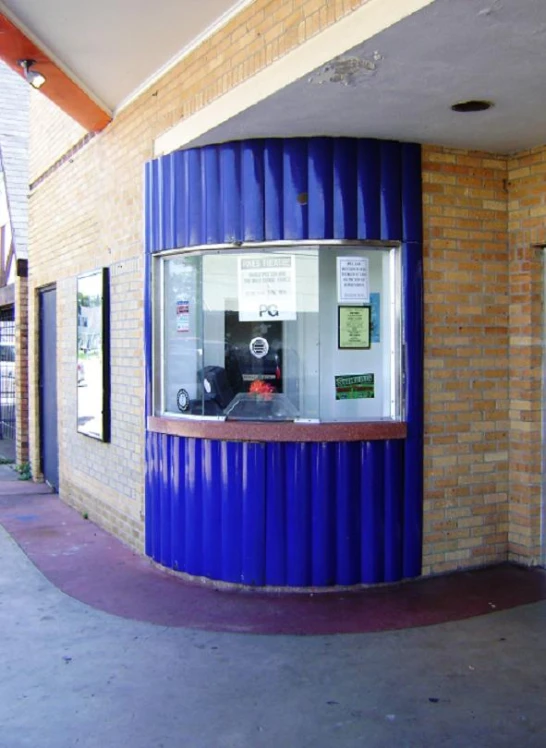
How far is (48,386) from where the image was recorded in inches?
409

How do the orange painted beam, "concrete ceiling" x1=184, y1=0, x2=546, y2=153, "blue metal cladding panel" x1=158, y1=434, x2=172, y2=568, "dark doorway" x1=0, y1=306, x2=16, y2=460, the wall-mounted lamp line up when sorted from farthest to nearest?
"dark doorway" x1=0, y1=306, x2=16, y2=460, the wall-mounted lamp, the orange painted beam, "blue metal cladding panel" x1=158, y1=434, x2=172, y2=568, "concrete ceiling" x1=184, y1=0, x2=546, y2=153

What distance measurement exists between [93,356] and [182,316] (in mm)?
2066

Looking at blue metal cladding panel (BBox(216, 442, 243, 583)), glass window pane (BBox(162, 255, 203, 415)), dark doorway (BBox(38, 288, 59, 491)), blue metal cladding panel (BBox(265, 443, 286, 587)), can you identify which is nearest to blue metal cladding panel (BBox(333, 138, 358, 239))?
glass window pane (BBox(162, 255, 203, 415))

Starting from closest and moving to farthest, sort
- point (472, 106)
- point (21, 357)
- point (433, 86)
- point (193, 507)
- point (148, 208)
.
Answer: point (433, 86)
point (472, 106)
point (193, 507)
point (148, 208)
point (21, 357)

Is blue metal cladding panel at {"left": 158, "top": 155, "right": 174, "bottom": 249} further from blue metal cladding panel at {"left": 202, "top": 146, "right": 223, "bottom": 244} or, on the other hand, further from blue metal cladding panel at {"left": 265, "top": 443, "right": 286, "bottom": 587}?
blue metal cladding panel at {"left": 265, "top": 443, "right": 286, "bottom": 587}

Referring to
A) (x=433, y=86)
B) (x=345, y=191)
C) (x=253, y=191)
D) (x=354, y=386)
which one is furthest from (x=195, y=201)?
(x=433, y=86)

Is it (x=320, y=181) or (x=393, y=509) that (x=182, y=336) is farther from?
(x=393, y=509)

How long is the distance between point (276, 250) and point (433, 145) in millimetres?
1401

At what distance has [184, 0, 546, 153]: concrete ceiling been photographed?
3.66 m

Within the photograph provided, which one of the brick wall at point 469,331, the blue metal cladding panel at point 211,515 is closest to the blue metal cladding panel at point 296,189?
the brick wall at point 469,331

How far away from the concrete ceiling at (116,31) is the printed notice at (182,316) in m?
1.93

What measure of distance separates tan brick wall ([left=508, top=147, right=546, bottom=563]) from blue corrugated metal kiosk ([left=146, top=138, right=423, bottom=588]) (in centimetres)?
87

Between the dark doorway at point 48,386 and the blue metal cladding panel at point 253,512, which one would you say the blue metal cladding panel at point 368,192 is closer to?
the blue metal cladding panel at point 253,512

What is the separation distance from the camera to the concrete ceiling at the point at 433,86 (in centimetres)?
366
